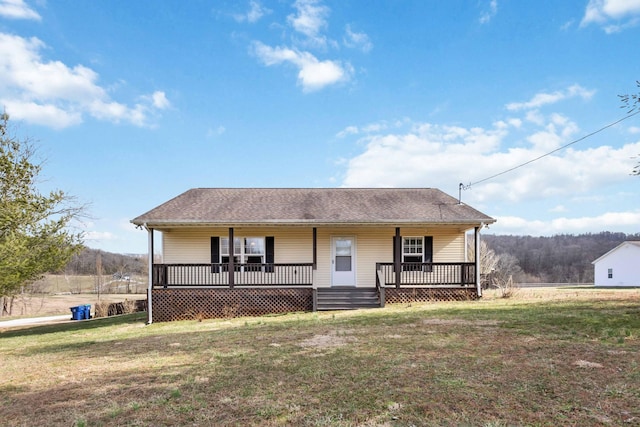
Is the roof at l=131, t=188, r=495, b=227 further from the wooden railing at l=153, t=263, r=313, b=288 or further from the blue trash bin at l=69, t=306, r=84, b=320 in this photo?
the blue trash bin at l=69, t=306, r=84, b=320

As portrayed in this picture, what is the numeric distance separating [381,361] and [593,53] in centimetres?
1497

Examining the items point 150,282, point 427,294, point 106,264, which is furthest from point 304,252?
point 106,264

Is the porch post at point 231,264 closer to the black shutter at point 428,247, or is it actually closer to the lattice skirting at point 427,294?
the lattice skirting at point 427,294

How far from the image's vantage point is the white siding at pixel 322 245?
1581 cm

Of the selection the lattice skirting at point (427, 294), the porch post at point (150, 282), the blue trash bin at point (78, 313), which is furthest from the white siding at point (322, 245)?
the blue trash bin at point (78, 313)

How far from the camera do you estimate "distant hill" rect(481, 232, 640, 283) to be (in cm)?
6750

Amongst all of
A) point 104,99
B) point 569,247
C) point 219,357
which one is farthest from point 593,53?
point 569,247

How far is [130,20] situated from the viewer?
1576 cm

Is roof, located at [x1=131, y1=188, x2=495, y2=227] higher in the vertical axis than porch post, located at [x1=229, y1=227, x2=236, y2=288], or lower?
higher

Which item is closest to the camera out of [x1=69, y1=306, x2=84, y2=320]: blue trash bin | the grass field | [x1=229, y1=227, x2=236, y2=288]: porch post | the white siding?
the grass field

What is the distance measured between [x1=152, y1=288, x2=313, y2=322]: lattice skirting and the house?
0.04 metres

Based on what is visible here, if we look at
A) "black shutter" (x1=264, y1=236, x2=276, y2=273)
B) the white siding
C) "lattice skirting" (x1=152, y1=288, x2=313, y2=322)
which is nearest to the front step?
"lattice skirting" (x1=152, y1=288, x2=313, y2=322)

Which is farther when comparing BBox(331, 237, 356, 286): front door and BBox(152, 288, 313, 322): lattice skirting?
BBox(331, 237, 356, 286): front door

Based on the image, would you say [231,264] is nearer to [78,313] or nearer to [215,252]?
[215,252]
